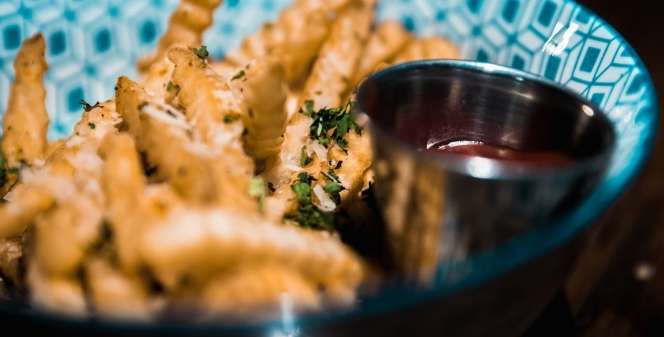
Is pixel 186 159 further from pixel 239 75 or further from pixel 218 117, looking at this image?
pixel 239 75

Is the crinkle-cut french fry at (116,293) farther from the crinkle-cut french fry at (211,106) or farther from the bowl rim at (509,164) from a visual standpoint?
the bowl rim at (509,164)

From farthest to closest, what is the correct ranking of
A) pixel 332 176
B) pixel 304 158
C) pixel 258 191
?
pixel 304 158, pixel 332 176, pixel 258 191

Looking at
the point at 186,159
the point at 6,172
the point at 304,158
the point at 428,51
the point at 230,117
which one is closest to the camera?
the point at 186,159

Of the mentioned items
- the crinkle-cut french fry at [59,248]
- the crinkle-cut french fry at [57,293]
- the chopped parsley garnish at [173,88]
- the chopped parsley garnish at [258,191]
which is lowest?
the crinkle-cut french fry at [57,293]

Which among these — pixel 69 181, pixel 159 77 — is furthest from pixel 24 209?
pixel 159 77

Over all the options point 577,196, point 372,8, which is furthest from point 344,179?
point 372,8

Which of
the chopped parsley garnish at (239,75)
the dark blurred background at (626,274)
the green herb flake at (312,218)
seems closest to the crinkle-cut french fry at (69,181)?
the chopped parsley garnish at (239,75)
